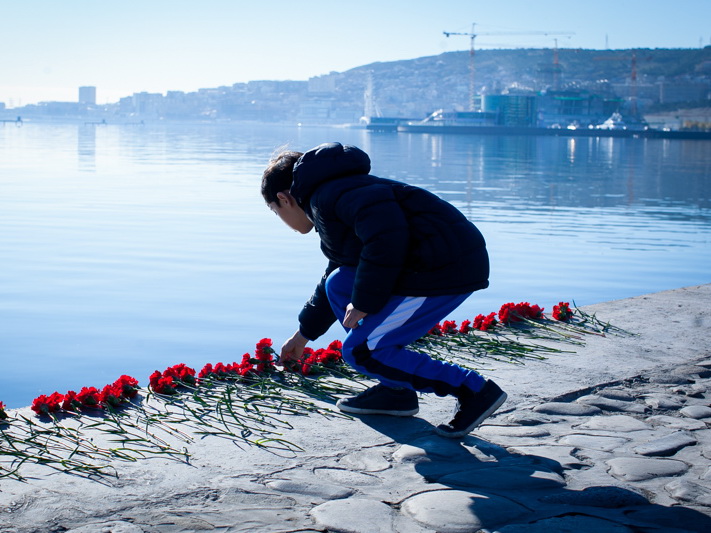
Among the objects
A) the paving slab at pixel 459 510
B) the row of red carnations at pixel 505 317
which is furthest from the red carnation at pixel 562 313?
the paving slab at pixel 459 510

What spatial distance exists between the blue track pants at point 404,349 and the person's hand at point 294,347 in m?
0.52

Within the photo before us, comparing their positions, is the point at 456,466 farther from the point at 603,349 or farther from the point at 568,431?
the point at 603,349

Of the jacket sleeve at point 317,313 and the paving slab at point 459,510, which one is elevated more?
the jacket sleeve at point 317,313

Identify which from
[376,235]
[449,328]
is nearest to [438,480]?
[376,235]

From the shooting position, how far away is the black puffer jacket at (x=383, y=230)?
324 cm

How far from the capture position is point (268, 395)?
389 centimetres

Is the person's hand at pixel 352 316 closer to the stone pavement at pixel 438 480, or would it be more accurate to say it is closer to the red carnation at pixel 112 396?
the stone pavement at pixel 438 480

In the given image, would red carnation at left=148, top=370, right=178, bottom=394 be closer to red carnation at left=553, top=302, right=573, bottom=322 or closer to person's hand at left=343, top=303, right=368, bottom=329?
person's hand at left=343, top=303, right=368, bottom=329

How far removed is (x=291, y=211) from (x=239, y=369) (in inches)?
36.8

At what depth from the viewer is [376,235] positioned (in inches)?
127

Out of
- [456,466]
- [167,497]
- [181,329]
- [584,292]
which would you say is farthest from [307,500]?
[584,292]

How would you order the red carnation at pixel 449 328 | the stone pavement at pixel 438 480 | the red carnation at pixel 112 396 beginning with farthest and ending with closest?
the red carnation at pixel 449 328
the red carnation at pixel 112 396
the stone pavement at pixel 438 480

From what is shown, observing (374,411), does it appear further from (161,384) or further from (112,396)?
(112,396)

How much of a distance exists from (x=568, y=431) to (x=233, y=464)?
4.35 feet
